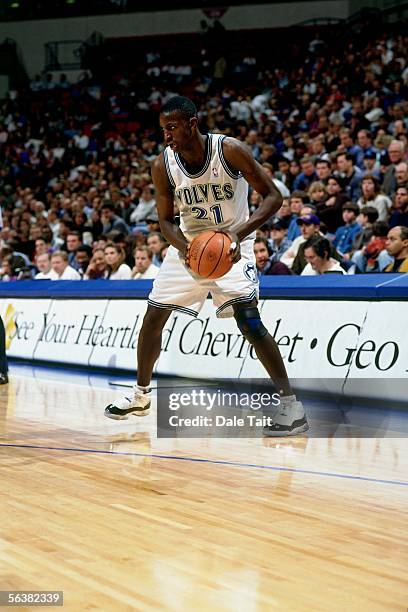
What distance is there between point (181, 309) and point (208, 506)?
208 cm

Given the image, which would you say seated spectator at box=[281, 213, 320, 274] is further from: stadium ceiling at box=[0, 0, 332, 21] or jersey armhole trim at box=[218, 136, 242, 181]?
stadium ceiling at box=[0, 0, 332, 21]

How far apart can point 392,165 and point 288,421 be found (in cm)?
727

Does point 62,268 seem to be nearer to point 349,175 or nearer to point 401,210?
point 349,175

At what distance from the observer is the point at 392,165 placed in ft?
39.4

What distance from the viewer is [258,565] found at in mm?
2906

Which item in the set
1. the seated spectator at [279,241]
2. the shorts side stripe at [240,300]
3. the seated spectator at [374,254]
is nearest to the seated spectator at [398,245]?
the seated spectator at [374,254]

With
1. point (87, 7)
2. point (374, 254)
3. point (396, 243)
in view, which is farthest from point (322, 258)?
point (87, 7)

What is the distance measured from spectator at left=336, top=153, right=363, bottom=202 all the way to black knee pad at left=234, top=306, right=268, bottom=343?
7.24m

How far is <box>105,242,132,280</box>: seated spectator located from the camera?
10945 millimetres

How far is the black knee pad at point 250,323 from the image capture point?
549cm

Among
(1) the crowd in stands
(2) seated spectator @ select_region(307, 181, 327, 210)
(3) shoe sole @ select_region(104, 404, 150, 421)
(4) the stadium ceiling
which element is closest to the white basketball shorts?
(3) shoe sole @ select_region(104, 404, 150, 421)

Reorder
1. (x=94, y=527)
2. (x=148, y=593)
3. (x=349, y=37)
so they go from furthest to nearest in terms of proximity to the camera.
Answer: (x=349, y=37)
(x=94, y=527)
(x=148, y=593)

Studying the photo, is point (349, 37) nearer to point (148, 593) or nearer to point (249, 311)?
point (249, 311)

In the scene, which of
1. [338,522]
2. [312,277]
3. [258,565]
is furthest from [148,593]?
[312,277]
